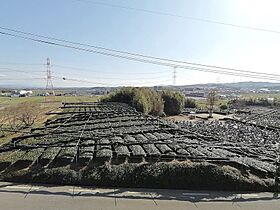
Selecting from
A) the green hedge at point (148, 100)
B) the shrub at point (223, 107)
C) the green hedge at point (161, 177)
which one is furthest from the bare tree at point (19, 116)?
the shrub at point (223, 107)

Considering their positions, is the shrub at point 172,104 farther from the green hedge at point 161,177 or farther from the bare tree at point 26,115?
the green hedge at point 161,177

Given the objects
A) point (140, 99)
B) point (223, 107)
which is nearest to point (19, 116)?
point (140, 99)

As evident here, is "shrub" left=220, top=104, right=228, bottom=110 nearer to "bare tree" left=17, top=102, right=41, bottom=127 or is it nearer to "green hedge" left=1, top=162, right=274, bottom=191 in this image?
"bare tree" left=17, top=102, right=41, bottom=127

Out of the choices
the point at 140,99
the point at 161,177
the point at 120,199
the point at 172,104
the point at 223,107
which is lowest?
the point at 223,107

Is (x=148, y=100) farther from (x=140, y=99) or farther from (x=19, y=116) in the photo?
(x=19, y=116)

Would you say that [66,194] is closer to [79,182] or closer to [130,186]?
[79,182]

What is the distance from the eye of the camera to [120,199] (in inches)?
504

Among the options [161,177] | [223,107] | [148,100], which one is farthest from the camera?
[223,107]

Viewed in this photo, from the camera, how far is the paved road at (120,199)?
11.9m

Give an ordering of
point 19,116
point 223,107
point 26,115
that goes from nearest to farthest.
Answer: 1. point 19,116
2. point 26,115
3. point 223,107

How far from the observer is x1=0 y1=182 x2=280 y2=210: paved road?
39.0ft

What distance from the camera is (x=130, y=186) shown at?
1470cm

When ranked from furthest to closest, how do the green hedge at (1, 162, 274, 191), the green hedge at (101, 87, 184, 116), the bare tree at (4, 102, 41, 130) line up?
1. the green hedge at (101, 87, 184, 116)
2. the bare tree at (4, 102, 41, 130)
3. the green hedge at (1, 162, 274, 191)

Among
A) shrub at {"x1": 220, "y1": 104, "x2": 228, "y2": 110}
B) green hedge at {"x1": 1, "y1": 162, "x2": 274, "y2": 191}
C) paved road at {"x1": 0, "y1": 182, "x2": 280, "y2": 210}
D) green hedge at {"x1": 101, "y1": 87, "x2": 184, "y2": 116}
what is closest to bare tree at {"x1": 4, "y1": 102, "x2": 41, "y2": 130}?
green hedge at {"x1": 101, "y1": 87, "x2": 184, "y2": 116}
